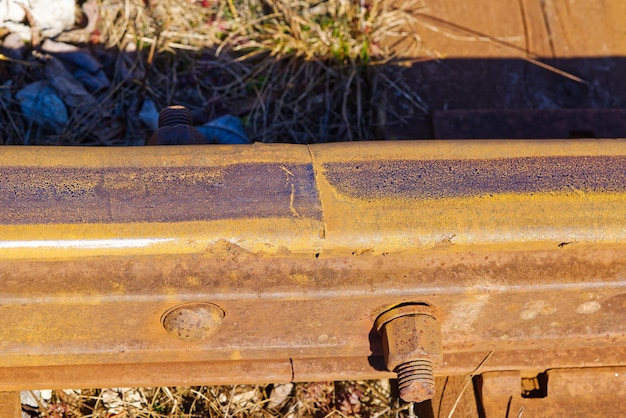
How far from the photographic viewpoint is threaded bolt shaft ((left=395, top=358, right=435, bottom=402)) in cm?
177

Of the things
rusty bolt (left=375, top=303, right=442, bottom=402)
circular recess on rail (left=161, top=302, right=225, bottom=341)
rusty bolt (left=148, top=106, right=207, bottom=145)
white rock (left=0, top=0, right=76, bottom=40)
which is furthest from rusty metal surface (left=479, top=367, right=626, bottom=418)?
white rock (left=0, top=0, right=76, bottom=40)

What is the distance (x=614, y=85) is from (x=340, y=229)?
2043 mm

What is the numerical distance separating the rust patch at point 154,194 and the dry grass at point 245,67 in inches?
59.4

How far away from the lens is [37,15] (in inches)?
126

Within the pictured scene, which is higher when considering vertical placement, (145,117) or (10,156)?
(145,117)

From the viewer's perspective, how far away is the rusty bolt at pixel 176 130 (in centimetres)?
205

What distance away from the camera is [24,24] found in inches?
126

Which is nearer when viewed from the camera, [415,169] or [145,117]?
[415,169]

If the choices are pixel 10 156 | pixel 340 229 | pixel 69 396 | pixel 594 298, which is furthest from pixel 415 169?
pixel 69 396

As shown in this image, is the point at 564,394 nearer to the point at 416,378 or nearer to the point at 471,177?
the point at 416,378

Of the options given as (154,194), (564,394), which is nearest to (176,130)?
(154,194)

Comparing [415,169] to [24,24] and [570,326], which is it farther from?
[24,24]

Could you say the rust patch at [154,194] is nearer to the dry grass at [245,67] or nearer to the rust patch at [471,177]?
the rust patch at [471,177]

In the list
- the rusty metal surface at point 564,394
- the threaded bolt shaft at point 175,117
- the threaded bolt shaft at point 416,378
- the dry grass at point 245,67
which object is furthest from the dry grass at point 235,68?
the threaded bolt shaft at point 416,378
